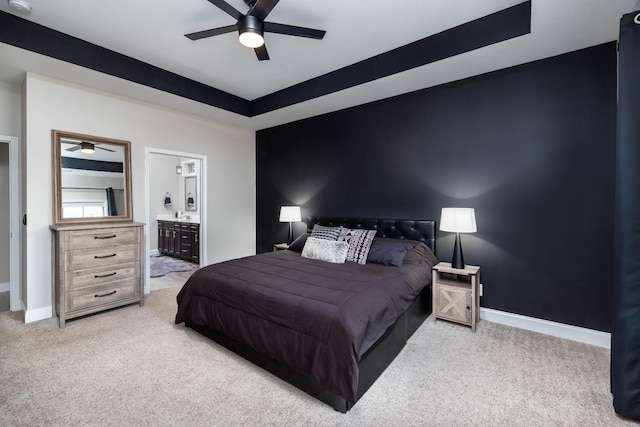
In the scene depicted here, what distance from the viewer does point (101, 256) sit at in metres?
3.15

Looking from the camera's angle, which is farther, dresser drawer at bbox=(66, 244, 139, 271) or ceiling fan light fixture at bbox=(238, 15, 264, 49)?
dresser drawer at bbox=(66, 244, 139, 271)

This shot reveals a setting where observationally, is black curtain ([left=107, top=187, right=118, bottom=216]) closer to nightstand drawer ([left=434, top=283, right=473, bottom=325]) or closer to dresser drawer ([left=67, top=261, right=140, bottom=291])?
dresser drawer ([left=67, top=261, right=140, bottom=291])

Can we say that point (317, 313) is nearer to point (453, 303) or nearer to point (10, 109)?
point (453, 303)

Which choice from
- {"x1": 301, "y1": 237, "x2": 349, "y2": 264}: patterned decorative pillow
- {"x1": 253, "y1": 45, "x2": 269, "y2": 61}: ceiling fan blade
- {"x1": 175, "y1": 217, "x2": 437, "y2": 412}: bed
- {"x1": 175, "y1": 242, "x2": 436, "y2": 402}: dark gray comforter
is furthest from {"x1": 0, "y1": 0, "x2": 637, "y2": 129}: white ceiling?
{"x1": 175, "y1": 242, "x2": 436, "y2": 402}: dark gray comforter

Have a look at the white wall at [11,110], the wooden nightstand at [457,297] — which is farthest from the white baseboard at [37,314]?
the wooden nightstand at [457,297]

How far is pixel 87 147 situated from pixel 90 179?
0.38 meters

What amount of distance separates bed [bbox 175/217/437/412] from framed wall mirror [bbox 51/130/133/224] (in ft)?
5.67

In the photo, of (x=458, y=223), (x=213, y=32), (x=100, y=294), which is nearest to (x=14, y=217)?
(x=100, y=294)

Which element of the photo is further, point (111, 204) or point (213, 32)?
point (111, 204)

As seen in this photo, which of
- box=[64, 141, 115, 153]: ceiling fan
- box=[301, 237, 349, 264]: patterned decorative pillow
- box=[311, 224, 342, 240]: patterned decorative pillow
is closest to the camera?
box=[301, 237, 349, 264]: patterned decorative pillow

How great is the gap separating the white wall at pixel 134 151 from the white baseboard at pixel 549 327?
157 inches

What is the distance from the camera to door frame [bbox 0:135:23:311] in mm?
3271

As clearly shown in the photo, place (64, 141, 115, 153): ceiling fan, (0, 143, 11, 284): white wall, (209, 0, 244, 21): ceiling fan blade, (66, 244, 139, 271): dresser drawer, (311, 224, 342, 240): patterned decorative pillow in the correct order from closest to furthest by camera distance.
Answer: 1. (209, 0, 244, 21): ceiling fan blade
2. (66, 244, 139, 271): dresser drawer
3. (64, 141, 115, 153): ceiling fan
4. (311, 224, 342, 240): patterned decorative pillow
5. (0, 143, 11, 284): white wall

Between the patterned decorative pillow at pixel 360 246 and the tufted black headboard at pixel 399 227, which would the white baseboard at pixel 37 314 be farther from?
the tufted black headboard at pixel 399 227
